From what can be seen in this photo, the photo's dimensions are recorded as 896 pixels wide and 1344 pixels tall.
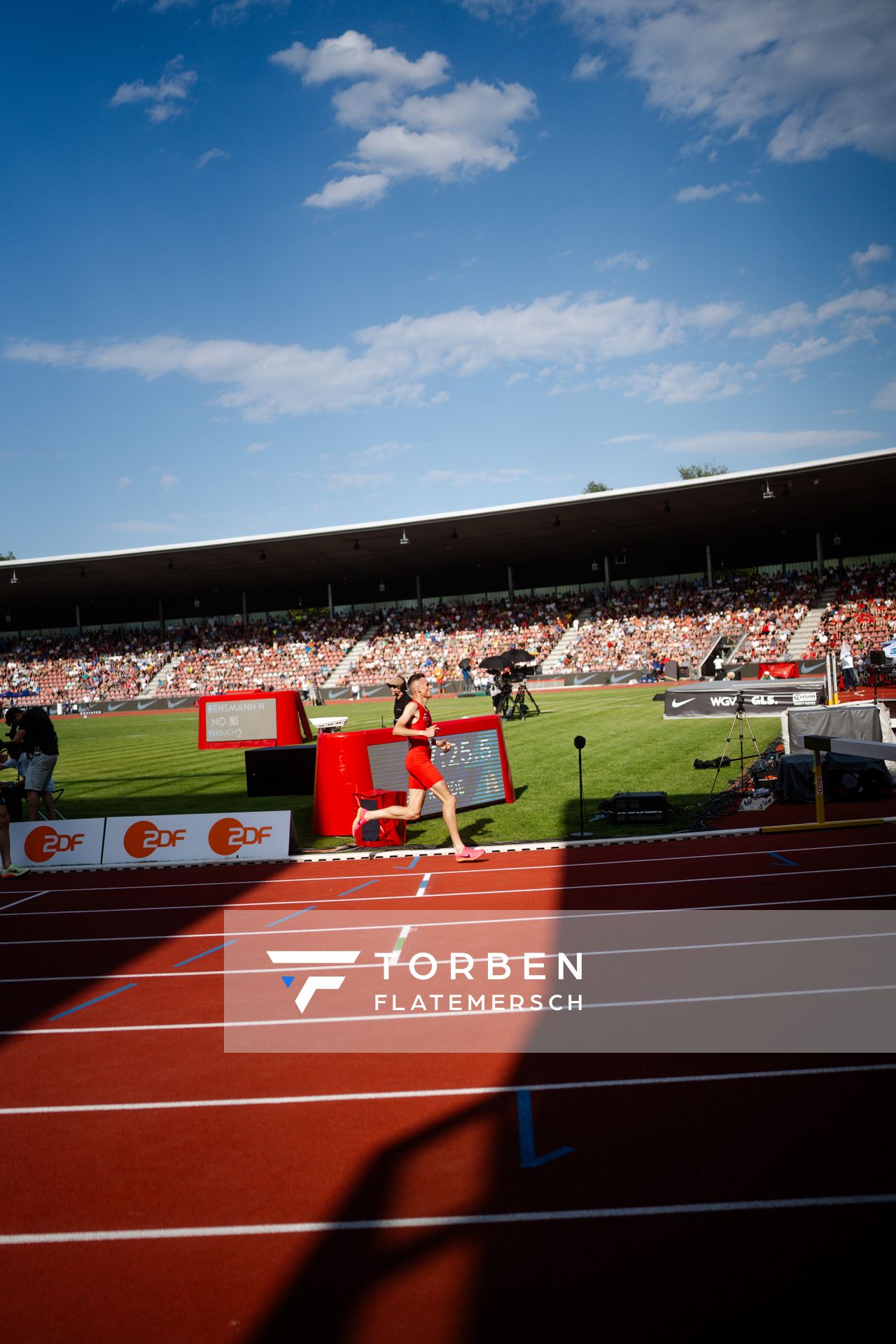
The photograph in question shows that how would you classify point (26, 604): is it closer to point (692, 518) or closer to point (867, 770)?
point (692, 518)

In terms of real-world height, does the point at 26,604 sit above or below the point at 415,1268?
above

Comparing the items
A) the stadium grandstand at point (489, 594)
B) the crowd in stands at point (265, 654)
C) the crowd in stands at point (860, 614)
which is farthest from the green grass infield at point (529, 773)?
the crowd in stands at point (265, 654)

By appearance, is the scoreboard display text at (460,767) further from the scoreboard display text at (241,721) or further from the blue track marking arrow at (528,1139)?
the scoreboard display text at (241,721)

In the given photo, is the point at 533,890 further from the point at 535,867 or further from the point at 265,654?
the point at 265,654

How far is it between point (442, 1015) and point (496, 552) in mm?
51688

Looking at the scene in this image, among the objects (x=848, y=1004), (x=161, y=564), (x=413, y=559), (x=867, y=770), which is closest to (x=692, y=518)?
(x=413, y=559)

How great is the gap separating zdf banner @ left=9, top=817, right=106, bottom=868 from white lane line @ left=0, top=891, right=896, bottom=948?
3572 mm

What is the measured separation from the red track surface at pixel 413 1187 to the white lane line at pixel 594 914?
1747mm

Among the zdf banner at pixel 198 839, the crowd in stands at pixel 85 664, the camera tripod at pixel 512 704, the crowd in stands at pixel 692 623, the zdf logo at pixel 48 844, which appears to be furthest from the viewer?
the crowd in stands at pixel 85 664

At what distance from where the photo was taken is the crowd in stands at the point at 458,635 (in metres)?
54.2

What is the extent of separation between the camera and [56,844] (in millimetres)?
12031

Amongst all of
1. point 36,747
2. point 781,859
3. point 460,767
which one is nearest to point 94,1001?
point 781,859

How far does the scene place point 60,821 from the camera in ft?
40.0

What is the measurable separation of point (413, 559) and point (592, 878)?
49.6 m
